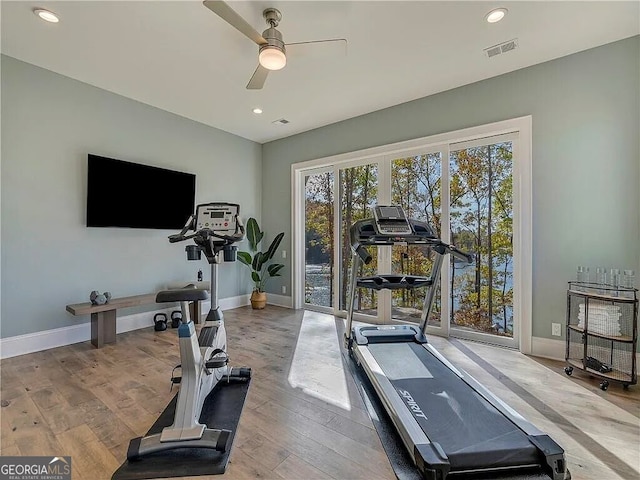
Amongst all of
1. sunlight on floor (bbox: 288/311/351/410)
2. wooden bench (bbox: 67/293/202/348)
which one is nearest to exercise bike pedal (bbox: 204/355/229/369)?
sunlight on floor (bbox: 288/311/351/410)

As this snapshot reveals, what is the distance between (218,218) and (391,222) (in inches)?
59.4

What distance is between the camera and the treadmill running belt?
1496 mm

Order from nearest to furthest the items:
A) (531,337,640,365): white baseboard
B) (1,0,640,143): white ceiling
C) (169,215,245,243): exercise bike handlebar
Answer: (169,215,245,243): exercise bike handlebar
(1,0,640,143): white ceiling
(531,337,640,365): white baseboard

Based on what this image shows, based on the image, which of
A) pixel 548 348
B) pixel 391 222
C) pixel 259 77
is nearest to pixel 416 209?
pixel 391 222

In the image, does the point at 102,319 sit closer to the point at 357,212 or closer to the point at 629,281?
the point at 357,212

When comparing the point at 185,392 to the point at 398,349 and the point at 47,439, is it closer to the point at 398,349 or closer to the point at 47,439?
the point at 47,439

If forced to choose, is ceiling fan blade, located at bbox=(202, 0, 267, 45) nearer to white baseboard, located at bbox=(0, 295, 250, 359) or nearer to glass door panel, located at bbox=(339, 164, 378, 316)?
glass door panel, located at bbox=(339, 164, 378, 316)

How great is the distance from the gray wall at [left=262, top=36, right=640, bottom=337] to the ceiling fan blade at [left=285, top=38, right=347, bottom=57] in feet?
5.61

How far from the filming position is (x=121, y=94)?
3766mm

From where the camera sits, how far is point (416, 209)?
396cm

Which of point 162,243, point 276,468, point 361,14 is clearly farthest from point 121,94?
point 276,468

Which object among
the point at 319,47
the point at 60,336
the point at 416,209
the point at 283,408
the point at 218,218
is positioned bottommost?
the point at 283,408

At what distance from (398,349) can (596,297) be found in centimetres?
170

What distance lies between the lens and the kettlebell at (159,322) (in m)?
3.88
